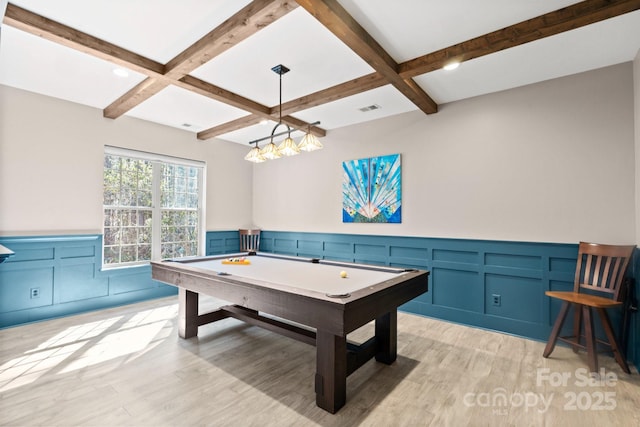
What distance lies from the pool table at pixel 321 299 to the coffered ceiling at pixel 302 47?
186cm

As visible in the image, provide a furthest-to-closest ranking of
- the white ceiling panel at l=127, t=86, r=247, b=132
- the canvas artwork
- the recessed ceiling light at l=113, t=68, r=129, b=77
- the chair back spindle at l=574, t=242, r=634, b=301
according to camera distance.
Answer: the canvas artwork, the white ceiling panel at l=127, t=86, r=247, b=132, the recessed ceiling light at l=113, t=68, r=129, b=77, the chair back spindle at l=574, t=242, r=634, b=301

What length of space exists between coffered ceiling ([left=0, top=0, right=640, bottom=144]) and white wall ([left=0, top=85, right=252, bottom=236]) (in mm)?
276

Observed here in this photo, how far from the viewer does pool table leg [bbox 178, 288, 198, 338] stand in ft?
10.4

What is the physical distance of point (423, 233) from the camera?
13.6 ft

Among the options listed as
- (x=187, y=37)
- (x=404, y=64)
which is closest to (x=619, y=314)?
(x=404, y=64)

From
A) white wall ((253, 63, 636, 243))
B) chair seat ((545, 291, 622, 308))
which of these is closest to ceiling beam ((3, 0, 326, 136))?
white wall ((253, 63, 636, 243))

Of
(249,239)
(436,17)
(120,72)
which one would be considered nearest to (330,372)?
(436,17)

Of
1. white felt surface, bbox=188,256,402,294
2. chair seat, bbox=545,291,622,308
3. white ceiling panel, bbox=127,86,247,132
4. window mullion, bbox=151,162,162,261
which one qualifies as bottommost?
chair seat, bbox=545,291,622,308

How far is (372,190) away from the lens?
4.59m

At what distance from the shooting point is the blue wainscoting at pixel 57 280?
11.6ft

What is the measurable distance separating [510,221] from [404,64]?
83.4 inches

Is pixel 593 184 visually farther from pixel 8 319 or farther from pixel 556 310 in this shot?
pixel 8 319

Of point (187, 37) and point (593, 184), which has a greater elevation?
point (187, 37)

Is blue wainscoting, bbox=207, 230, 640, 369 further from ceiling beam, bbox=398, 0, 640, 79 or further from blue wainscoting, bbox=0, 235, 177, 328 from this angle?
blue wainscoting, bbox=0, 235, 177, 328
